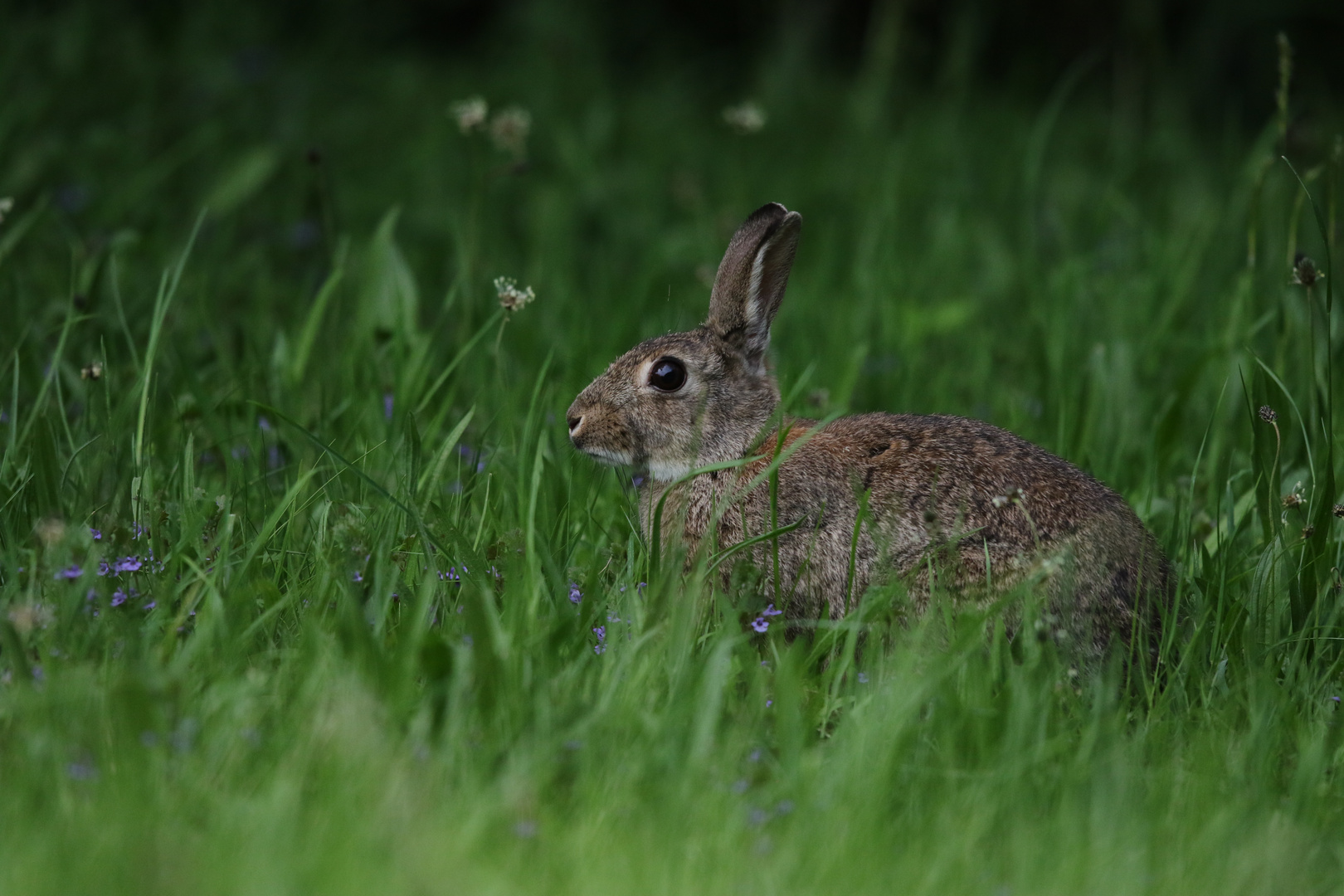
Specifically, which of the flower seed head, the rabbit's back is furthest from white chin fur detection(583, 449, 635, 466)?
the flower seed head

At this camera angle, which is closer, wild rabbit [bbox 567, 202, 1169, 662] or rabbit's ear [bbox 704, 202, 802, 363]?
wild rabbit [bbox 567, 202, 1169, 662]

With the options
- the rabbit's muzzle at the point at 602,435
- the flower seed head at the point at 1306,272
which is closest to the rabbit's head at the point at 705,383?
the rabbit's muzzle at the point at 602,435

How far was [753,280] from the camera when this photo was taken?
459cm

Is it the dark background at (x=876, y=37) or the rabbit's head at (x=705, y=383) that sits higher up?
the dark background at (x=876, y=37)

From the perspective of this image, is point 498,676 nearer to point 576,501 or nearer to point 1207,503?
point 576,501

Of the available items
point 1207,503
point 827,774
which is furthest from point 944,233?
point 827,774

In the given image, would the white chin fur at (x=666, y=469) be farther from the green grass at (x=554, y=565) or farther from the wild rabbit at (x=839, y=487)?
the green grass at (x=554, y=565)

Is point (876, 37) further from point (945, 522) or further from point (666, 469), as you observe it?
point (945, 522)

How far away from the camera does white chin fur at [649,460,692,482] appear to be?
177 inches

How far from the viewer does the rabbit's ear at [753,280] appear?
4539 mm

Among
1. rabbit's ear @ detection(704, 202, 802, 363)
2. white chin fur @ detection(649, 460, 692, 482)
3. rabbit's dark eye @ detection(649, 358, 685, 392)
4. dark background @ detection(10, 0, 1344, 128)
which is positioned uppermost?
dark background @ detection(10, 0, 1344, 128)

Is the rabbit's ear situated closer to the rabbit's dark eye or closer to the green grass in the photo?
the rabbit's dark eye

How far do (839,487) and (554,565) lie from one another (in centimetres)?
97

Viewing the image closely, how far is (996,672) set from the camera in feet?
10.8
